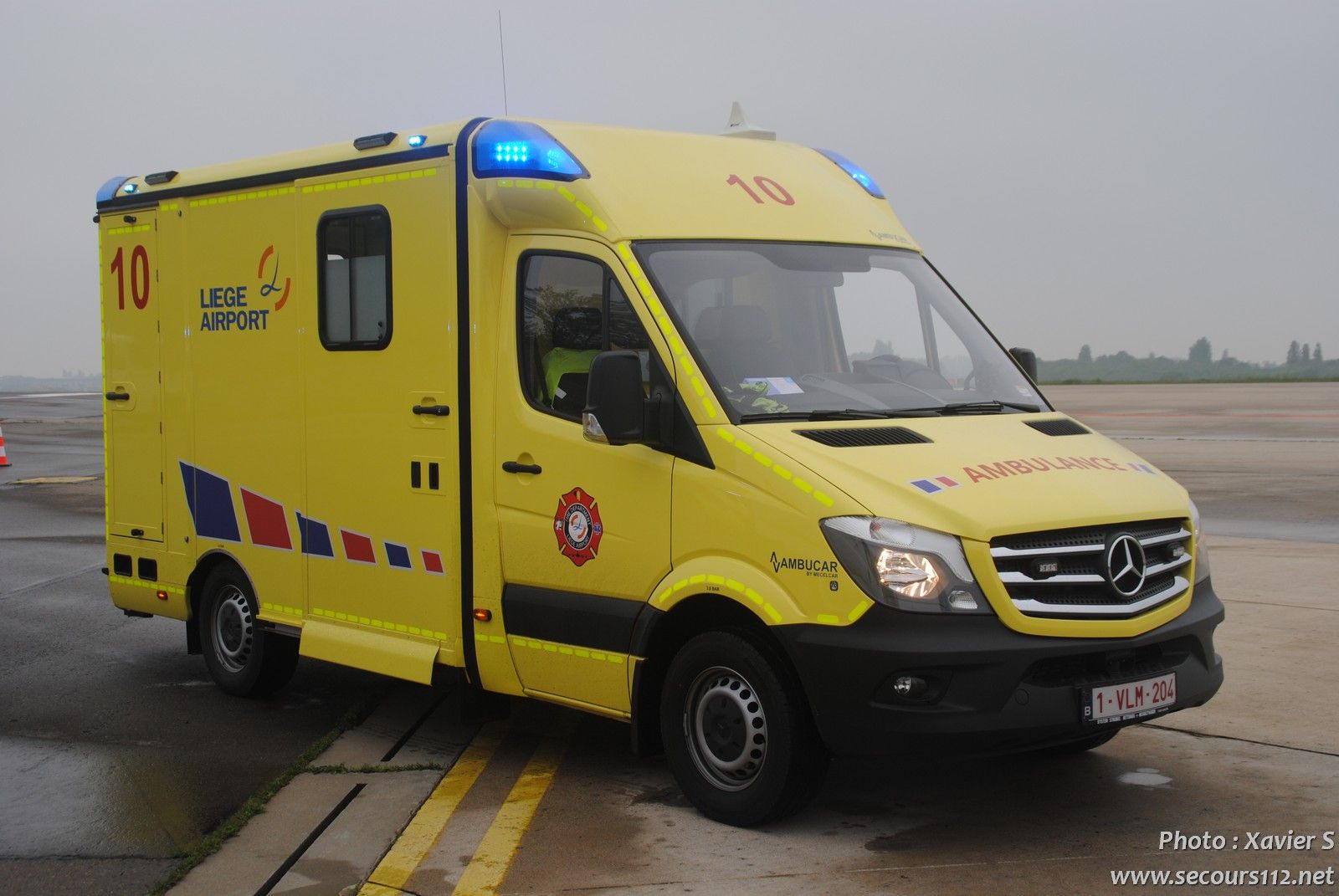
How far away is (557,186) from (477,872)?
2.92m

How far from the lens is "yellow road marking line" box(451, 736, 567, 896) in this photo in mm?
5473

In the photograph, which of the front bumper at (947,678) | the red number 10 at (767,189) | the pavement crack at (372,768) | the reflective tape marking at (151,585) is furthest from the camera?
the reflective tape marking at (151,585)

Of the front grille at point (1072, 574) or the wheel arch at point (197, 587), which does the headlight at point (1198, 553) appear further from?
the wheel arch at point (197, 587)

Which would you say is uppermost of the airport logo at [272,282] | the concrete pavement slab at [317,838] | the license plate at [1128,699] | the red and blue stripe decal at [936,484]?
the airport logo at [272,282]

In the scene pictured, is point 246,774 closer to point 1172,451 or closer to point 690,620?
point 690,620

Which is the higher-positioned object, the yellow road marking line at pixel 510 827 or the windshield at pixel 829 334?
the windshield at pixel 829 334

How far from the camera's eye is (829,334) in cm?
660

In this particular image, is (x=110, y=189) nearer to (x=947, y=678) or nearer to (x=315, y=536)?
(x=315, y=536)

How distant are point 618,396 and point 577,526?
0.81 m

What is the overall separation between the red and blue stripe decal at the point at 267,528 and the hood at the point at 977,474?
2.31 meters

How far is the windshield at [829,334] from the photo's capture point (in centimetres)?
626

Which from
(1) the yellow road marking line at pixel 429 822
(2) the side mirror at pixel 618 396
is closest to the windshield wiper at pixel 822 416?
(2) the side mirror at pixel 618 396

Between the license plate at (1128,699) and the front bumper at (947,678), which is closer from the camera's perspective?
the front bumper at (947,678)

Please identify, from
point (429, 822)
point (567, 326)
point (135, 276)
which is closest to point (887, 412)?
point (567, 326)
